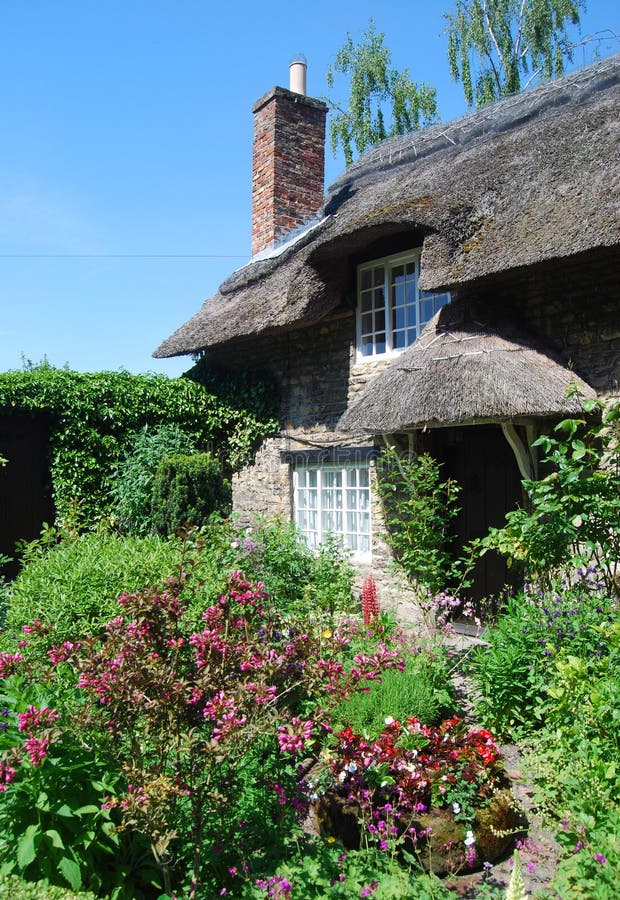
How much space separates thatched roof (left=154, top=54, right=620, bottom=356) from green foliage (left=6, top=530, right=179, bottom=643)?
3.91 m

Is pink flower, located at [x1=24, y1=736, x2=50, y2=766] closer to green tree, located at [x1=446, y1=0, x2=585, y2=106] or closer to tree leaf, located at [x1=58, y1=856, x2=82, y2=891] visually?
tree leaf, located at [x1=58, y1=856, x2=82, y2=891]

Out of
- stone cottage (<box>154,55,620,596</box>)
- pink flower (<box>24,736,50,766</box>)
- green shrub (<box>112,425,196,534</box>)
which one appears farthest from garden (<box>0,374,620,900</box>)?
green shrub (<box>112,425,196,534</box>)

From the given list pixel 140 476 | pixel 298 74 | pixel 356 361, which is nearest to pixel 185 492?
pixel 140 476

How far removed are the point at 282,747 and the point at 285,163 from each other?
970cm

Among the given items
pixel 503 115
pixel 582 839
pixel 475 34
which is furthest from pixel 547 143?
pixel 475 34

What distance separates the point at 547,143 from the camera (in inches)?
285

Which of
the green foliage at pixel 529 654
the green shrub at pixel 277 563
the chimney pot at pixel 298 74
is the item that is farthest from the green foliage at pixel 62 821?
the chimney pot at pixel 298 74

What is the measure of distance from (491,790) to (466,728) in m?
0.76

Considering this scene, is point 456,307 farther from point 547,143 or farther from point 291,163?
point 291,163

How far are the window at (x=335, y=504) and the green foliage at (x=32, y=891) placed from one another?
18.1 feet

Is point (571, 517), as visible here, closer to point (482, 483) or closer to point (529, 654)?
point (529, 654)

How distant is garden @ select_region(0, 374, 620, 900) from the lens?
263 centimetres

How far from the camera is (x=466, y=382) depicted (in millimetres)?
6082

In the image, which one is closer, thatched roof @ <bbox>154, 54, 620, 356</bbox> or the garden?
the garden
